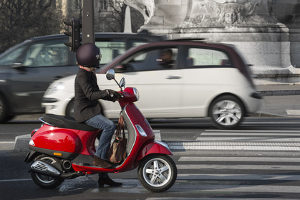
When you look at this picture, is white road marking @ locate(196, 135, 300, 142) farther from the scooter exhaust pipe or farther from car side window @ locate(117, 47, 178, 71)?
the scooter exhaust pipe

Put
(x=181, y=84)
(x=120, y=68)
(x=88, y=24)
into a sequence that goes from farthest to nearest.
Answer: (x=120, y=68) → (x=181, y=84) → (x=88, y=24)

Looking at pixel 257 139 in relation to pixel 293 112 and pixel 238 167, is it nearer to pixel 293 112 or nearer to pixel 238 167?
pixel 238 167

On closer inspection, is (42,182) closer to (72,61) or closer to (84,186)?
(84,186)

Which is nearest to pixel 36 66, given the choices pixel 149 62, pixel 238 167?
pixel 149 62

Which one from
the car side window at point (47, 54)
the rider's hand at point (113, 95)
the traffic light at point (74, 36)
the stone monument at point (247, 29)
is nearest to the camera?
the rider's hand at point (113, 95)

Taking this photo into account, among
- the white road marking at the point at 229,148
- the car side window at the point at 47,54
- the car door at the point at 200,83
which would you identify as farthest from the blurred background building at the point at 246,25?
the white road marking at the point at 229,148

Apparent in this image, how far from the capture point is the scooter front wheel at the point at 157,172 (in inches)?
290

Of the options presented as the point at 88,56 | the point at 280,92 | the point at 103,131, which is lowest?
the point at 280,92

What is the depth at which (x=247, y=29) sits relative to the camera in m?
33.2

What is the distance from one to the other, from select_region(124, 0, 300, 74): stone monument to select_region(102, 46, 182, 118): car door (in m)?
19.4

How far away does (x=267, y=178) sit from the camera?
831 centimetres

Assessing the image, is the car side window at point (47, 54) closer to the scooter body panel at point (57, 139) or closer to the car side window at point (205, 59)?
the car side window at point (205, 59)

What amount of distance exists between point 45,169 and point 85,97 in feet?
2.56

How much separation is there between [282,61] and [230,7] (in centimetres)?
329
